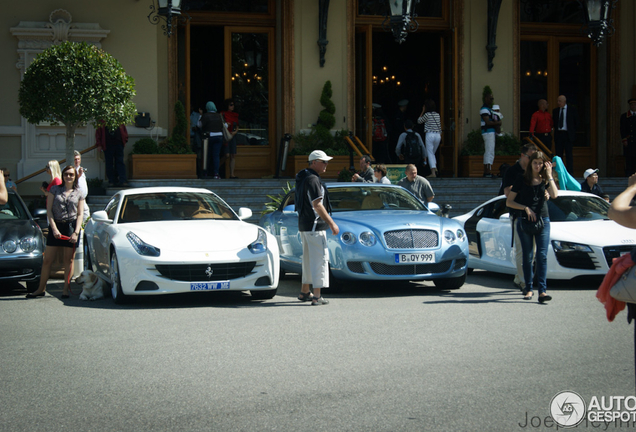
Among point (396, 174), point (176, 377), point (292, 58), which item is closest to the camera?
point (176, 377)

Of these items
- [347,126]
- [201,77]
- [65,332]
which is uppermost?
[201,77]

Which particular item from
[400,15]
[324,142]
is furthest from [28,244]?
[324,142]

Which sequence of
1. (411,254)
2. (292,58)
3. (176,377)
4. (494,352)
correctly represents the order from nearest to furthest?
(176,377) < (494,352) < (411,254) < (292,58)

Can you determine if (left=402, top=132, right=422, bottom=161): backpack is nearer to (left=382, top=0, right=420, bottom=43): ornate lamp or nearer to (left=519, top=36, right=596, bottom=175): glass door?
(left=382, top=0, right=420, bottom=43): ornate lamp

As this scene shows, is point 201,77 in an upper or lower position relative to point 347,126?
upper

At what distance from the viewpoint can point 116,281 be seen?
368 inches

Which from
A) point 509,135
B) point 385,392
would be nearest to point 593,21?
point 509,135

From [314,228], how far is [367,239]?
0.94 meters

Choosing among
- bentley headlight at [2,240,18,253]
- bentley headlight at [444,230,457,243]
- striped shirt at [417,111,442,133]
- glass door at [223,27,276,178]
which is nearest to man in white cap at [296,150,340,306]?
bentley headlight at [444,230,457,243]

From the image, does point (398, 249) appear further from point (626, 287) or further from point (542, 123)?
point (542, 123)

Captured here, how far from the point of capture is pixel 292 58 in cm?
2025

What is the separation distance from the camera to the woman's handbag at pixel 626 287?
3967 millimetres

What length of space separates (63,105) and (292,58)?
774cm

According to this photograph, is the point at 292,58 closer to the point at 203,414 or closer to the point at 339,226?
the point at 339,226
